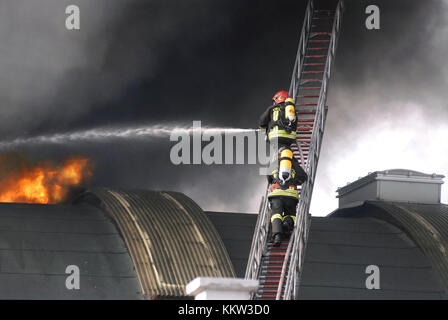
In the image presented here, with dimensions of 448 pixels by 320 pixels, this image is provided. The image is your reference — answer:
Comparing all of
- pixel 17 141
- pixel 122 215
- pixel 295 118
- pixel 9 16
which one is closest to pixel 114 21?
pixel 9 16

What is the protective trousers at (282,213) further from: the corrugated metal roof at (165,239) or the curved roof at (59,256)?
the curved roof at (59,256)

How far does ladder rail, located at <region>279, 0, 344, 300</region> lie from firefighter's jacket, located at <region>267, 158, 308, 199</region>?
3.32 feet

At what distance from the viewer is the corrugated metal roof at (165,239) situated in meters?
24.0

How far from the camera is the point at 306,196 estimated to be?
2064 cm

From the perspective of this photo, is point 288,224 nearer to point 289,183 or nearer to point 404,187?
point 289,183

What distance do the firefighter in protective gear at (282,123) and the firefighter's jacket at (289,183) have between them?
547 mm

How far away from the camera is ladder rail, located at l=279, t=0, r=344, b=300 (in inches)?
→ 746

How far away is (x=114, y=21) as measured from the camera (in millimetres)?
36000

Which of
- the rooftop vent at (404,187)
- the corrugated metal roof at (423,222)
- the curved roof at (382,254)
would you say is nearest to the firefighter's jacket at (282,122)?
the curved roof at (382,254)
